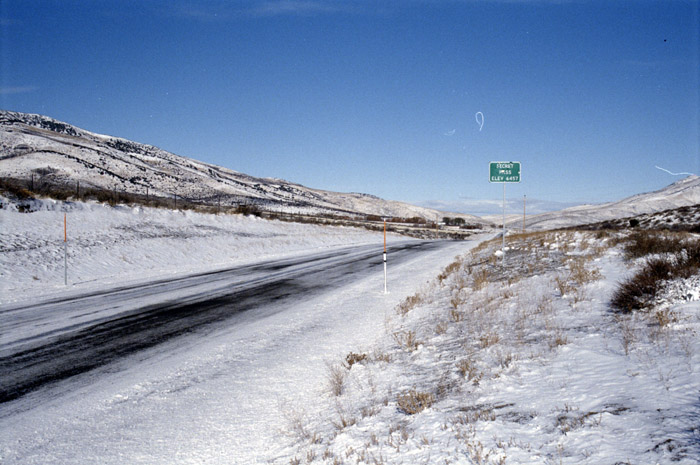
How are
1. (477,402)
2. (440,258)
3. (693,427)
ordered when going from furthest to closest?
(440,258) < (477,402) < (693,427)

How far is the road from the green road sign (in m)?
5.59

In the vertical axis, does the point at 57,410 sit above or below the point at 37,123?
A: below

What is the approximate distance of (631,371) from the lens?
402 cm

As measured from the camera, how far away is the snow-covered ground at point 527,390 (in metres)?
3.03

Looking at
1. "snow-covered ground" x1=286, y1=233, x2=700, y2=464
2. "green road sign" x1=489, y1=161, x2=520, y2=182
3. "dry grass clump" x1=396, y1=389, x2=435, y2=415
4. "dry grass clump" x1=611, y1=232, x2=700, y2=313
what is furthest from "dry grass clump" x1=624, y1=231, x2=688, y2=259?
"dry grass clump" x1=396, y1=389, x2=435, y2=415

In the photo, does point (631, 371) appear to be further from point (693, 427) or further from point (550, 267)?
point (550, 267)

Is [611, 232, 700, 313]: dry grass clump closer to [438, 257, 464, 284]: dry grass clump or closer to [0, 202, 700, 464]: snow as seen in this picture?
[0, 202, 700, 464]: snow

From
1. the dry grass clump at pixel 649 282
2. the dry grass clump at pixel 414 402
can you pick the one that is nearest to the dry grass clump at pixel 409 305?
the dry grass clump at pixel 649 282

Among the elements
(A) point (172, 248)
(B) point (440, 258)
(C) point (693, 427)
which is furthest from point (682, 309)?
(A) point (172, 248)

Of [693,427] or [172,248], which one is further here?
[172,248]

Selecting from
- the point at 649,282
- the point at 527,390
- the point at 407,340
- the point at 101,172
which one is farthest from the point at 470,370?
the point at 101,172

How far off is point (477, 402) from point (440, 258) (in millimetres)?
17218

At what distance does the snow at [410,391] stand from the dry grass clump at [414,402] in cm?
2

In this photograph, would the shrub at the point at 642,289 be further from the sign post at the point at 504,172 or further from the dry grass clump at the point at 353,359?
the sign post at the point at 504,172
